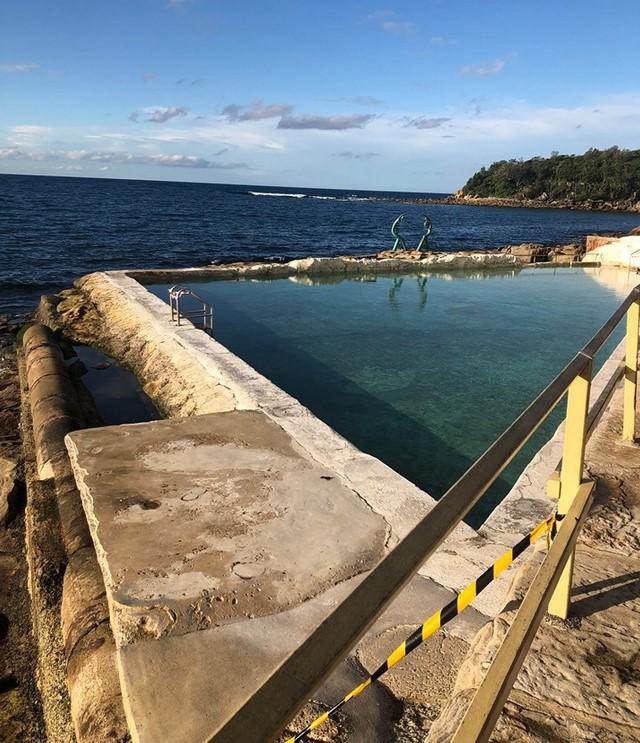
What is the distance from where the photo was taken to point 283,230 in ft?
164

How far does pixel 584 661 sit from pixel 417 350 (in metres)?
8.73

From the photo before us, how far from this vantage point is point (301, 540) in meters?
3.92

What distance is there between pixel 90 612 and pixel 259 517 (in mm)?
1221

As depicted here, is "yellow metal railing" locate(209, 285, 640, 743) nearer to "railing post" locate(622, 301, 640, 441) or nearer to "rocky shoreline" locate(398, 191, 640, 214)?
"railing post" locate(622, 301, 640, 441)

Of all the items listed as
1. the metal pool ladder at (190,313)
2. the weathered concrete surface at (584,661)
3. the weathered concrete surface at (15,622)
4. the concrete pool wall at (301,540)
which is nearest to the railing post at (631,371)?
the concrete pool wall at (301,540)

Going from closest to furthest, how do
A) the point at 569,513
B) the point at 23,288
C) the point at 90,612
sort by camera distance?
the point at 569,513 < the point at 90,612 < the point at 23,288

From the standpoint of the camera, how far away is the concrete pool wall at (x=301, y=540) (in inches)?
108

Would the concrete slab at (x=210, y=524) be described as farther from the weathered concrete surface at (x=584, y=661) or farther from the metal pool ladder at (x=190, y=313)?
the metal pool ladder at (x=190, y=313)

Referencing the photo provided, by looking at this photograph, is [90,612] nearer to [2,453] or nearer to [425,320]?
[2,453]

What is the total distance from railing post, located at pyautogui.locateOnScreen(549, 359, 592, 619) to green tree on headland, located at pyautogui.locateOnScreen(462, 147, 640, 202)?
115155 millimetres

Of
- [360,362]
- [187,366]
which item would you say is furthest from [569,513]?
[360,362]

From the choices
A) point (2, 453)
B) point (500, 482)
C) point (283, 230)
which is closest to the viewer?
point (500, 482)

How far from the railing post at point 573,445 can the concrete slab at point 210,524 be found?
1.66 metres

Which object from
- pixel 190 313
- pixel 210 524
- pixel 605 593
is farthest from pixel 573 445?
pixel 190 313
